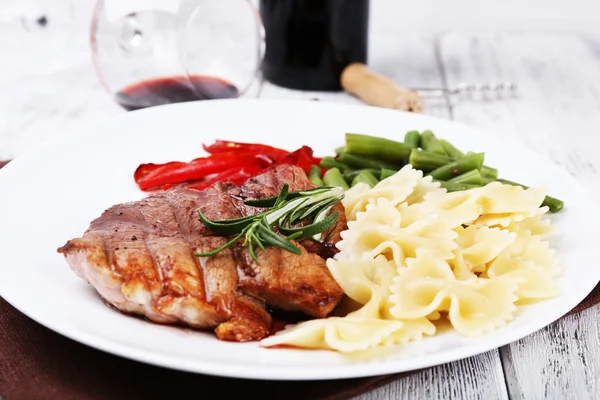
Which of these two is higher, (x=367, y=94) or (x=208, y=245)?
(x=208, y=245)

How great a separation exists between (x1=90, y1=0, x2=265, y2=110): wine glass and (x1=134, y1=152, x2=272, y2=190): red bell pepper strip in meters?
1.53

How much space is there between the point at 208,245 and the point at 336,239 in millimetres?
800

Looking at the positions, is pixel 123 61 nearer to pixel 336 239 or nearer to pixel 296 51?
pixel 296 51

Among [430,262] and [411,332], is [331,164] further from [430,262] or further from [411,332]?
[411,332]

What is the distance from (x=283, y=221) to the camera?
13.0 ft

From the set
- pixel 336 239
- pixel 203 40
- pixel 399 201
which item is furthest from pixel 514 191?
pixel 203 40

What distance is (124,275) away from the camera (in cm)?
339

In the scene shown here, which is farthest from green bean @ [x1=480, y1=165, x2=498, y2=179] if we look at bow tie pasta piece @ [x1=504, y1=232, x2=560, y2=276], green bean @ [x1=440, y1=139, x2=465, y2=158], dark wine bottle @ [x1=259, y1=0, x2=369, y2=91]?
dark wine bottle @ [x1=259, y1=0, x2=369, y2=91]

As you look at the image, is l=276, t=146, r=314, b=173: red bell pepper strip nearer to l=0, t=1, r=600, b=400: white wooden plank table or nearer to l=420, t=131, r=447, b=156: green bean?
l=420, t=131, r=447, b=156: green bean

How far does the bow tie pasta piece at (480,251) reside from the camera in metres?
3.89

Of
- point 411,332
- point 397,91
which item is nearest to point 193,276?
point 411,332

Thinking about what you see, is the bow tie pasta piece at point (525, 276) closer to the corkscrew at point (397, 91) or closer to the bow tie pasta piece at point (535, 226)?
the bow tie pasta piece at point (535, 226)

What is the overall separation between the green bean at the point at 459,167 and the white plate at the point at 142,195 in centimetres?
40

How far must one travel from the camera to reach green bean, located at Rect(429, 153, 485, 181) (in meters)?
5.00
